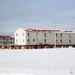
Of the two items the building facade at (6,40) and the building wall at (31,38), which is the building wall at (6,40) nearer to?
the building facade at (6,40)

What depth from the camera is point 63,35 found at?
87938 millimetres

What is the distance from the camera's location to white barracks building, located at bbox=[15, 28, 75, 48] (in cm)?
8469

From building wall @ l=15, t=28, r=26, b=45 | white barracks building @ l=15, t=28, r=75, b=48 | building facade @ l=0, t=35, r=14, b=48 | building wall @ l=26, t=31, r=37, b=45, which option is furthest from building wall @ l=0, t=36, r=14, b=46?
building wall @ l=26, t=31, r=37, b=45

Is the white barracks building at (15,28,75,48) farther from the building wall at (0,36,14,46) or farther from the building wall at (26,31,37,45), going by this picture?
the building wall at (0,36,14,46)

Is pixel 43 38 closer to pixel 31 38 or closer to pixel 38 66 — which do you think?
pixel 31 38

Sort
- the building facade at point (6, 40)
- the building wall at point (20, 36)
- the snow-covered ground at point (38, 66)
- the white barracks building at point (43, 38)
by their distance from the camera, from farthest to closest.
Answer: the building facade at point (6, 40)
the building wall at point (20, 36)
the white barracks building at point (43, 38)
the snow-covered ground at point (38, 66)

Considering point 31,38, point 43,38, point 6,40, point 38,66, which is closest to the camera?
point 38,66

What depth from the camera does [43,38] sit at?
8544 cm

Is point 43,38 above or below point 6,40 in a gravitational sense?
below

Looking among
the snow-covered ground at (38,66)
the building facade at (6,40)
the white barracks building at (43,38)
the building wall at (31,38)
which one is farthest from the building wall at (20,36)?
the snow-covered ground at (38,66)

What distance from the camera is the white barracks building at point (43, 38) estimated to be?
3334 inches

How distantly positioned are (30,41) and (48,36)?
254 inches

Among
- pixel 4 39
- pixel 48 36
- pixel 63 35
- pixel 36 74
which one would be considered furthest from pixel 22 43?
pixel 36 74

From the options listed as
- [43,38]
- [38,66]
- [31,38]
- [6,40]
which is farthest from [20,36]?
[38,66]
